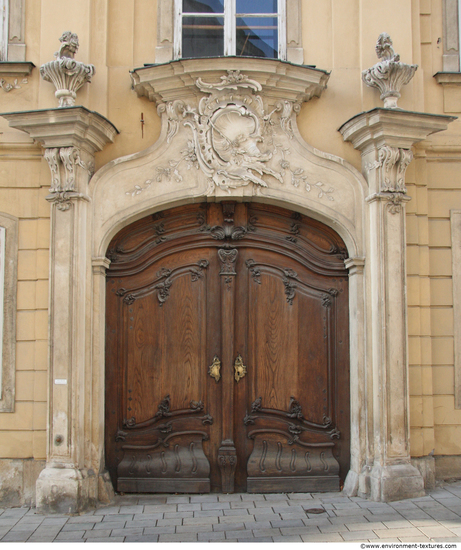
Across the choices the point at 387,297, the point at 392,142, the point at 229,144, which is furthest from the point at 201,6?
the point at 387,297

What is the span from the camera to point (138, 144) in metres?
5.55

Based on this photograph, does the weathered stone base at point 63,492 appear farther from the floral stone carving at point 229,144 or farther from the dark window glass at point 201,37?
the dark window glass at point 201,37

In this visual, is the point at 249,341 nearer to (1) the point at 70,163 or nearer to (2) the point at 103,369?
(2) the point at 103,369

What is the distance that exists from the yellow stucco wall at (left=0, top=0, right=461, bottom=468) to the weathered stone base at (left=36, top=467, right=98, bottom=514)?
551 millimetres

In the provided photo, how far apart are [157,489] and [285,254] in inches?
96.0

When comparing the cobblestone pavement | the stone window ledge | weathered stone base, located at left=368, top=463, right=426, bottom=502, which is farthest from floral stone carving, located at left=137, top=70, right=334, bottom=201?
the cobblestone pavement

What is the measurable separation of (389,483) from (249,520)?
4.12 feet

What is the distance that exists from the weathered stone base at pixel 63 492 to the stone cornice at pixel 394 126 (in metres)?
3.81

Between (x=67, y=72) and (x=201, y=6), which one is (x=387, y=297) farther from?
(x=67, y=72)

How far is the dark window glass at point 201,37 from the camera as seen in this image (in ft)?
18.9

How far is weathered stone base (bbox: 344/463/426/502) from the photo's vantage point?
5043mm

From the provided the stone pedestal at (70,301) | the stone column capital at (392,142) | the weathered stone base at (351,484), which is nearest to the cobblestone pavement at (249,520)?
the weathered stone base at (351,484)

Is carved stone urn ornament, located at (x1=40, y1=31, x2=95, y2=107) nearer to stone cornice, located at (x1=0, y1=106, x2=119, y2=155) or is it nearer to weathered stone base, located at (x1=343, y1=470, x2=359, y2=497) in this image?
stone cornice, located at (x1=0, y1=106, x2=119, y2=155)

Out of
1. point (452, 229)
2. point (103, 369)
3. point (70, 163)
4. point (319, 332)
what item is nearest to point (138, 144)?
point (70, 163)
